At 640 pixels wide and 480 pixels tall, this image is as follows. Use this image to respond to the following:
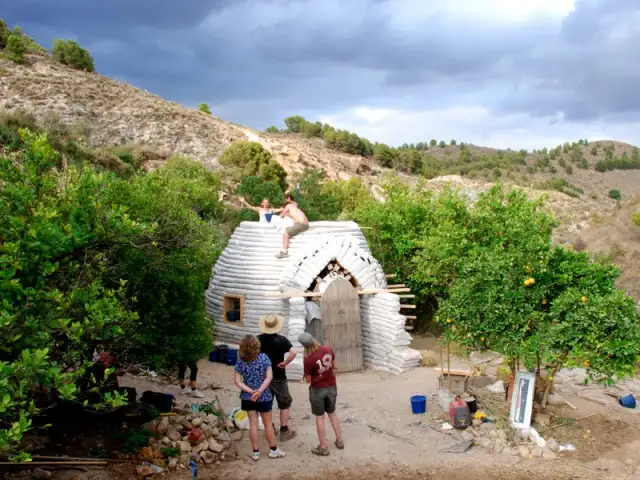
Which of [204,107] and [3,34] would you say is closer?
[3,34]

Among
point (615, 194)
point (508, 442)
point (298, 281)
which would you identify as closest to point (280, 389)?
point (508, 442)

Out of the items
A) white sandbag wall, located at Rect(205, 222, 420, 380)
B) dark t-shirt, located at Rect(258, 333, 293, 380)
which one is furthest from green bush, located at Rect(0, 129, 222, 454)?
white sandbag wall, located at Rect(205, 222, 420, 380)

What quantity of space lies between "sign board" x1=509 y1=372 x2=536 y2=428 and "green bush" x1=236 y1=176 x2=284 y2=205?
21.7 meters

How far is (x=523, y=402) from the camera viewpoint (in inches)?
380

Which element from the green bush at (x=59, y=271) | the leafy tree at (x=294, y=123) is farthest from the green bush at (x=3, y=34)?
the green bush at (x=59, y=271)

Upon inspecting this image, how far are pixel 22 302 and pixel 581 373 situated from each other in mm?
11752

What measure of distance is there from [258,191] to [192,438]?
22830 mm

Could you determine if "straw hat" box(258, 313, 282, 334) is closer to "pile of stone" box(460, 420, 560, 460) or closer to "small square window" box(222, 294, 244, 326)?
"pile of stone" box(460, 420, 560, 460)

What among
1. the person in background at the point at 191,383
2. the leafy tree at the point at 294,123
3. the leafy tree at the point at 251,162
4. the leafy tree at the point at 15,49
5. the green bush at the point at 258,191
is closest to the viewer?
the person in background at the point at 191,383

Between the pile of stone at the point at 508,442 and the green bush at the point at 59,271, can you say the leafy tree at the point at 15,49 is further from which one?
the pile of stone at the point at 508,442

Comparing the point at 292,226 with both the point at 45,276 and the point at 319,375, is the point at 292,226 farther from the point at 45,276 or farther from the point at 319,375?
the point at 45,276

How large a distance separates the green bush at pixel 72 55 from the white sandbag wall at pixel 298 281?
41.8 meters

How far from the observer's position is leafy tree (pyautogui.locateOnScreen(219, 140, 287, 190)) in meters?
38.8

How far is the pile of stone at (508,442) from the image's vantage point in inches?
360
